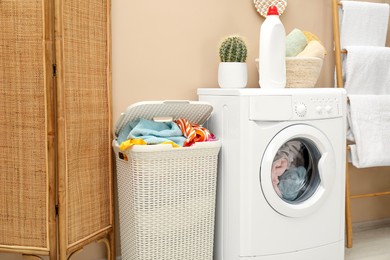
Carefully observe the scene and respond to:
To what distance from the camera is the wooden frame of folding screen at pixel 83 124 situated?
5.49 feet

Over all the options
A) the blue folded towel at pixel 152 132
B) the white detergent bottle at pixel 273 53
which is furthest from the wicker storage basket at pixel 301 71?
the blue folded towel at pixel 152 132

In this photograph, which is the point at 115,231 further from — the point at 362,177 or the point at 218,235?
the point at 362,177

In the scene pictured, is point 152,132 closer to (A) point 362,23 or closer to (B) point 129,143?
(B) point 129,143

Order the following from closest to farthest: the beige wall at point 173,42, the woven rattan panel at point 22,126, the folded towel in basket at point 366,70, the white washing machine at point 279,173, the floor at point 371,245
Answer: the woven rattan panel at point 22,126
the white washing machine at point 279,173
the beige wall at point 173,42
the floor at point 371,245
the folded towel in basket at point 366,70

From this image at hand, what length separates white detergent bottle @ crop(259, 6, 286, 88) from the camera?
6.70 feet

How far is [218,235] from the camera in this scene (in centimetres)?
206

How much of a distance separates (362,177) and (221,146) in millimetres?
1284

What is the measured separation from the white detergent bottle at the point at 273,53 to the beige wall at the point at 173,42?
0.36m

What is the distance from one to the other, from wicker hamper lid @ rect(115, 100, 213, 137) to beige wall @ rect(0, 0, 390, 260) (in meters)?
0.23

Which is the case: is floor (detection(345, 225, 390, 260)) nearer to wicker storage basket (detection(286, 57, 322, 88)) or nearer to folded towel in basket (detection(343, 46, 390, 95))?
folded towel in basket (detection(343, 46, 390, 95))

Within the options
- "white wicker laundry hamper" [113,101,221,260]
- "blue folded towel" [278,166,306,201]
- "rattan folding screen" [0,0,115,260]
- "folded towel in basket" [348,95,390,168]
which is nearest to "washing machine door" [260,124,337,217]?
"blue folded towel" [278,166,306,201]

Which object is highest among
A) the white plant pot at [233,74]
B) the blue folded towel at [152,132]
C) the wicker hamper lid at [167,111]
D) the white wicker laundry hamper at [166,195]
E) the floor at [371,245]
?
the white plant pot at [233,74]

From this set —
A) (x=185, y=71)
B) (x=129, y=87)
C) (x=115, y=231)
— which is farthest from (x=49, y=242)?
(x=185, y=71)

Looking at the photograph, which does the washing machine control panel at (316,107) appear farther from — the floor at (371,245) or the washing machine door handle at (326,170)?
the floor at (371,245)
